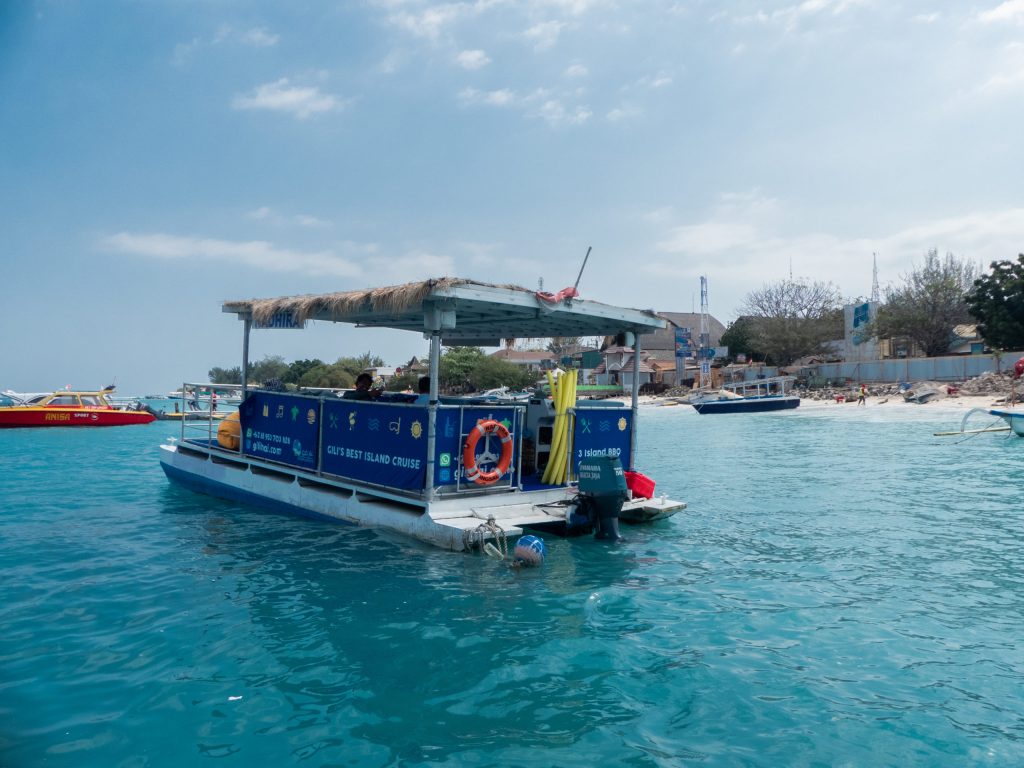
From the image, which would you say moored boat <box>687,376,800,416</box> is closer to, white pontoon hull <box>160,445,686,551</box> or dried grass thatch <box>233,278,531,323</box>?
white pontoon hull <box>160,445,686,551</box>

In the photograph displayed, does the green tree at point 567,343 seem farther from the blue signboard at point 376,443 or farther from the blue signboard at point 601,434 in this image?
the blue signboard at point 376,443

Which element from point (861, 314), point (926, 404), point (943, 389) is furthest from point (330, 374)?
point (861, 314)

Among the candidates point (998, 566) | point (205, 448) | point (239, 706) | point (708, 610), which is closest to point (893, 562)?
point (998, 566)

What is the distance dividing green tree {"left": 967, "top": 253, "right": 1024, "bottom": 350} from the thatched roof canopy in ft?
139

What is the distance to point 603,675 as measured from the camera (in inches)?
192

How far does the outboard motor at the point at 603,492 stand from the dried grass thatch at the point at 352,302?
92.4 inches

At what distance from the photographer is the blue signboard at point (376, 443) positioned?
27.1 ft

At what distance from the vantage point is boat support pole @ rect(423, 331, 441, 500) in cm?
779

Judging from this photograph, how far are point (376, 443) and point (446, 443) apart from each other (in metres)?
1.25

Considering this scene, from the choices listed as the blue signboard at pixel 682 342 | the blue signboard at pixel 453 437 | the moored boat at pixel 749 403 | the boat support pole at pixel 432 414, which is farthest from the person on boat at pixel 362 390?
the blue signboard at pixel 682 342

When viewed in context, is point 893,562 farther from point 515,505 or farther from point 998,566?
point 515,505

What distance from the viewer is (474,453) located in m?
8.27

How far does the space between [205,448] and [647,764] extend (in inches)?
439

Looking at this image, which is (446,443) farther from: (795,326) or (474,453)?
(795,326)
